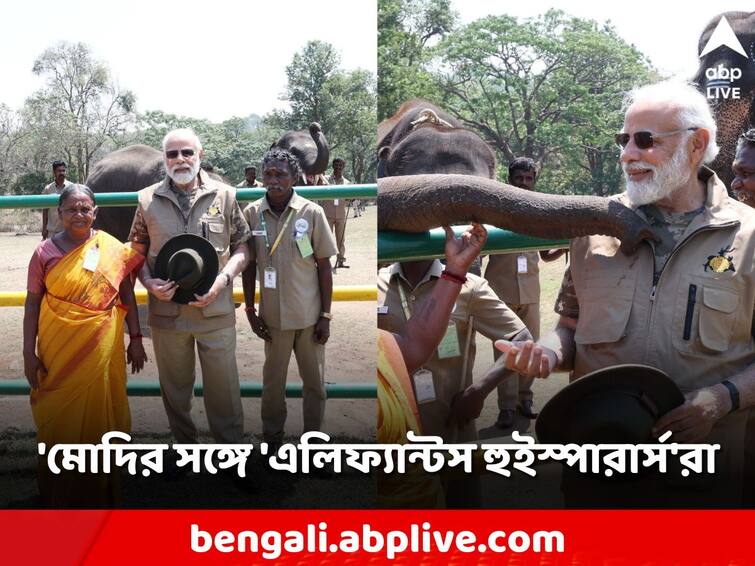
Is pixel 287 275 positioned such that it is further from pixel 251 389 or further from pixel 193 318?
pixel 251 389

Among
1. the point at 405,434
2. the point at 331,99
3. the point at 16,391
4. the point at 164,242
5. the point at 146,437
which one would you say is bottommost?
the point at 146,437

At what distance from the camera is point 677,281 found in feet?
5.24

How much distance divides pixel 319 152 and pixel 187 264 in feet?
9.21

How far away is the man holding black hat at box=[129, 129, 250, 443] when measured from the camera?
9.08ft

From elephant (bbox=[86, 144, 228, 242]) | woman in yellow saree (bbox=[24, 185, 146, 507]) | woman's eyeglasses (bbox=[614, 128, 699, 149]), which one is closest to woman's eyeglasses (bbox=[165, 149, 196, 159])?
woman in yellow saree (bbox=[24, 185, 146, 507])

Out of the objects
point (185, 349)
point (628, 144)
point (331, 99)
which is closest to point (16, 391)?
point (185, 349)

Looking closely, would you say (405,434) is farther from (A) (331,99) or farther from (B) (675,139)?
(A) (331,99)

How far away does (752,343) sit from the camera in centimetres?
162

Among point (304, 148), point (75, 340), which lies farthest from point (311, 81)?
point (304, 148)

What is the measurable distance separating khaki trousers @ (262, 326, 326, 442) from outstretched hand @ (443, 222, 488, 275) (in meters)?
1.45

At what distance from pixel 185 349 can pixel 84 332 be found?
42 cm

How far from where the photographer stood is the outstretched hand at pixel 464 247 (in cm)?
169

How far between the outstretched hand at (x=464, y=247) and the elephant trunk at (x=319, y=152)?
313 centimetres

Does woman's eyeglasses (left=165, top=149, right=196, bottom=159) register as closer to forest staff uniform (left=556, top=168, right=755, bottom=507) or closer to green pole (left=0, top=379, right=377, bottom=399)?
green pole (left=0, top=379, right=377, bottom=399)
